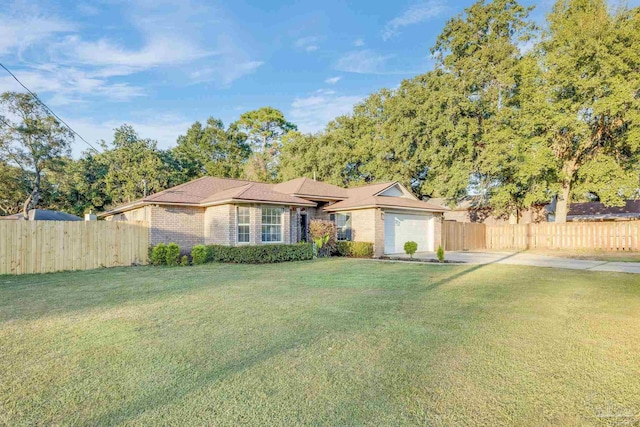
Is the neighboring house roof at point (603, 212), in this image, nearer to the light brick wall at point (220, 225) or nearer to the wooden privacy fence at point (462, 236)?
the wooden privacy fence at point (462, 236)

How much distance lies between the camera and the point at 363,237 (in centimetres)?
1652

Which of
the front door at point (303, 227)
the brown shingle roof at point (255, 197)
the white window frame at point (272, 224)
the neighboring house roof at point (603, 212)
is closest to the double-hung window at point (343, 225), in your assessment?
the front door at point (303, 227)

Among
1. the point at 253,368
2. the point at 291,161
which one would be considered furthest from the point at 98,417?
the point at 291,161

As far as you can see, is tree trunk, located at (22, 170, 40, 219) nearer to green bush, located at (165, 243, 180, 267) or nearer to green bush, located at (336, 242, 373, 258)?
green bush, located at (165, 243, 180, 267)

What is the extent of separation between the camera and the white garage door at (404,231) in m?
17.2

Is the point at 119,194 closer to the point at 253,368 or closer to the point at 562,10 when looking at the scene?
the point at 253,368

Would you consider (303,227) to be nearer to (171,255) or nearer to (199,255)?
(199,255)

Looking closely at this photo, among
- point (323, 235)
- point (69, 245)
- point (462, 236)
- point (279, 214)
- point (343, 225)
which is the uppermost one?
point (279, 214)

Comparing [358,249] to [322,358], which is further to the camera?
[358,249]

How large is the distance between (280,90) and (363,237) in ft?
38.3

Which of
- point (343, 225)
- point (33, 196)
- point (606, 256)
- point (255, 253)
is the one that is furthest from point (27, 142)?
point (606, 256)

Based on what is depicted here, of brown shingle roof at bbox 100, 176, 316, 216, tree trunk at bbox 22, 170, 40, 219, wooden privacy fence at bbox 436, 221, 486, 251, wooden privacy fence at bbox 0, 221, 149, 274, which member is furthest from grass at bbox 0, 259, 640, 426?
tree trunk at bbox 22, 170, 40, 219

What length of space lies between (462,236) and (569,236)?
561 cm

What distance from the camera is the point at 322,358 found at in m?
3.54
